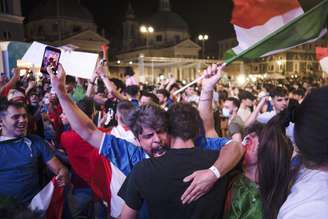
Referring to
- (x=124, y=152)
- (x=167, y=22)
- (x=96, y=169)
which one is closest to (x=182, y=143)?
(x=124, y=152)

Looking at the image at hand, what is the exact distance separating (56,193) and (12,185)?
0.39 metres

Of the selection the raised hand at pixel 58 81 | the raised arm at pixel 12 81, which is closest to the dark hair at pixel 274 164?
the raised hand at pixel 58 81

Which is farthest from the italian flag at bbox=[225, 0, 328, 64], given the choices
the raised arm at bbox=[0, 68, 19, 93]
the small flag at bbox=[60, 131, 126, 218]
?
the raised arm at bbox=[0, 68, 19, 93]

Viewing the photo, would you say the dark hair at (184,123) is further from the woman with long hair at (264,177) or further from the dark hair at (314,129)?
the dark hair at (314,129)

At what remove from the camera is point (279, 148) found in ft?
6.65

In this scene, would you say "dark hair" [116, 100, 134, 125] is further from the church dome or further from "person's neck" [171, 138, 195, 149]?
the church dome

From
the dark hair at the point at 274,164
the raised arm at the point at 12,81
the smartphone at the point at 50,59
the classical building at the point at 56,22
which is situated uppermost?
the classical building at the point at 56,22

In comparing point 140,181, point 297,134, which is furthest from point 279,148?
point 140,181

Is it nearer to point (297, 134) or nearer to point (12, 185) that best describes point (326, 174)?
point (297, 134)

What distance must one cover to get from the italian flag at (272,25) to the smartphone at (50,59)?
5.47 feet

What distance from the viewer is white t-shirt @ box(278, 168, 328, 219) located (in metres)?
1.27

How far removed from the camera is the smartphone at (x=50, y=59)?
3.44 meters

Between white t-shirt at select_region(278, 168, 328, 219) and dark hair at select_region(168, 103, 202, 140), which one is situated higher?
dark hair at select_region(168, 103, 202, 140)

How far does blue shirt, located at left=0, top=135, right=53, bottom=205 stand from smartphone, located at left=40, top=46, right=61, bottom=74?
71 cm
